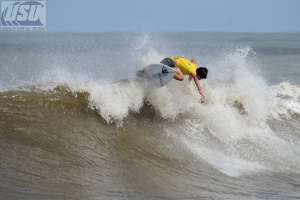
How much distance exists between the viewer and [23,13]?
66.8 metres

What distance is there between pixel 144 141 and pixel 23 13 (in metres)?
57.9

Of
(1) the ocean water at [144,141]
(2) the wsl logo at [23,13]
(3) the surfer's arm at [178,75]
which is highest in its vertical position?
(2) the wsl logo at [23,13]

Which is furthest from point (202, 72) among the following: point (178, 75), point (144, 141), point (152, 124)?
point (144, 141)

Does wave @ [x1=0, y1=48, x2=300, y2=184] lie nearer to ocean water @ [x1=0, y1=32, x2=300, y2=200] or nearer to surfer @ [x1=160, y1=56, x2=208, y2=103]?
ocean water @ [x1=0, y1=32, x2=300, y2=200]

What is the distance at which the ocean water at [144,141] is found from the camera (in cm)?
868

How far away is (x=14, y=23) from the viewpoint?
7444 centimetres

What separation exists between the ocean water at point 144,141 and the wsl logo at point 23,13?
51.9m

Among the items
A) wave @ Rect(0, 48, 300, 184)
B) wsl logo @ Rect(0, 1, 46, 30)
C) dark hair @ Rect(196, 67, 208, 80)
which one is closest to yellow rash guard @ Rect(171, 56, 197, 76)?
dark hair @ Rect(196, 67, 208, 80)

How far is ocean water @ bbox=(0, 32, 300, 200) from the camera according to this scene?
28.5ft

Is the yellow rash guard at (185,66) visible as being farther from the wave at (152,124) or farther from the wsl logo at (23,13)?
the wsl logo at (23,13)

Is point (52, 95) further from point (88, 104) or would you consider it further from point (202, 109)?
point (202, 109)

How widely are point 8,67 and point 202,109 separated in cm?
1767

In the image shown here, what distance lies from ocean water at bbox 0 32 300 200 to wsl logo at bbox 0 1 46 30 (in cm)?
5195

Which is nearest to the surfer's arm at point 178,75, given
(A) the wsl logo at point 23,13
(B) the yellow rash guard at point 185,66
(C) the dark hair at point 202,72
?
(B) the yellow rash guard at point 185,66
